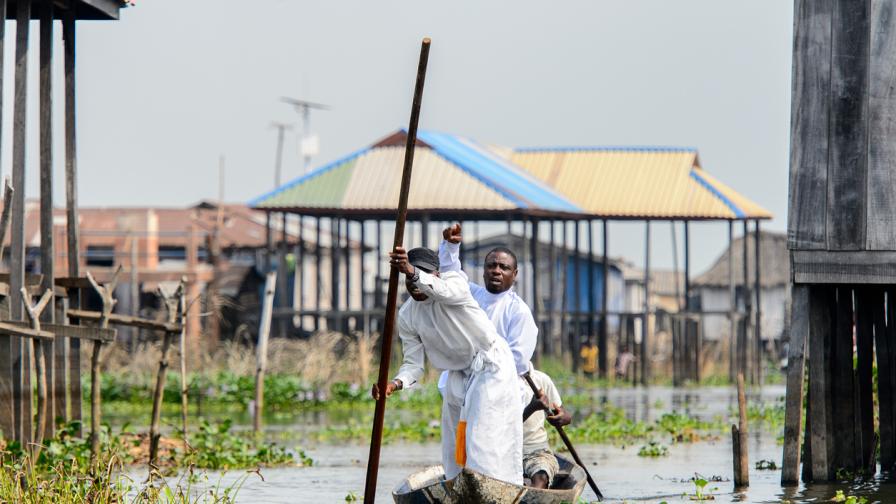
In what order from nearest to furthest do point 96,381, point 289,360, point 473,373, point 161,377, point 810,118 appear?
point 473,373
point 810,118
point 96,381
point 161,377
point 289,360

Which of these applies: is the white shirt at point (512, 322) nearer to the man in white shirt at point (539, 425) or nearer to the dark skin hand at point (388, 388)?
the man in white shirt at point (539, 425)

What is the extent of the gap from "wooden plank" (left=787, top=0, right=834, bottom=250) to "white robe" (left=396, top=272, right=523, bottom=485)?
129 inches

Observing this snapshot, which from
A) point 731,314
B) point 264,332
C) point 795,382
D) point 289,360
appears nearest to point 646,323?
point 731,314

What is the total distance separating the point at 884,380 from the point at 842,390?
58 cm

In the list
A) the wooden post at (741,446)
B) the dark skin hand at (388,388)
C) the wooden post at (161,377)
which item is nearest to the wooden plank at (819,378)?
the wooden post at (741,446)

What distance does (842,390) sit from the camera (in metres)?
12.7

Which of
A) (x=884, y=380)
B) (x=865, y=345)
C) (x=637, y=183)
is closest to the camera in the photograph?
(x=865, y=345)

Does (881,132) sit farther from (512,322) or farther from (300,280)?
(300,280)

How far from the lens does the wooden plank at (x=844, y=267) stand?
1188 cm

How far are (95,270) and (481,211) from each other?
1032 centimetres

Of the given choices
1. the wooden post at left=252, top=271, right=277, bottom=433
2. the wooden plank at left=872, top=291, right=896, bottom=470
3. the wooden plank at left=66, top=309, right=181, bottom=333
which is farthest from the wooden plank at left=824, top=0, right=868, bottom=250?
the wooden post at left=252, top=271, right=277, bottom=433

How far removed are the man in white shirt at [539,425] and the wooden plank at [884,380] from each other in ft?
10.7

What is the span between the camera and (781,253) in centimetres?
5838

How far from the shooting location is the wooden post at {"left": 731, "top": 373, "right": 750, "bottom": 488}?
1198cm
